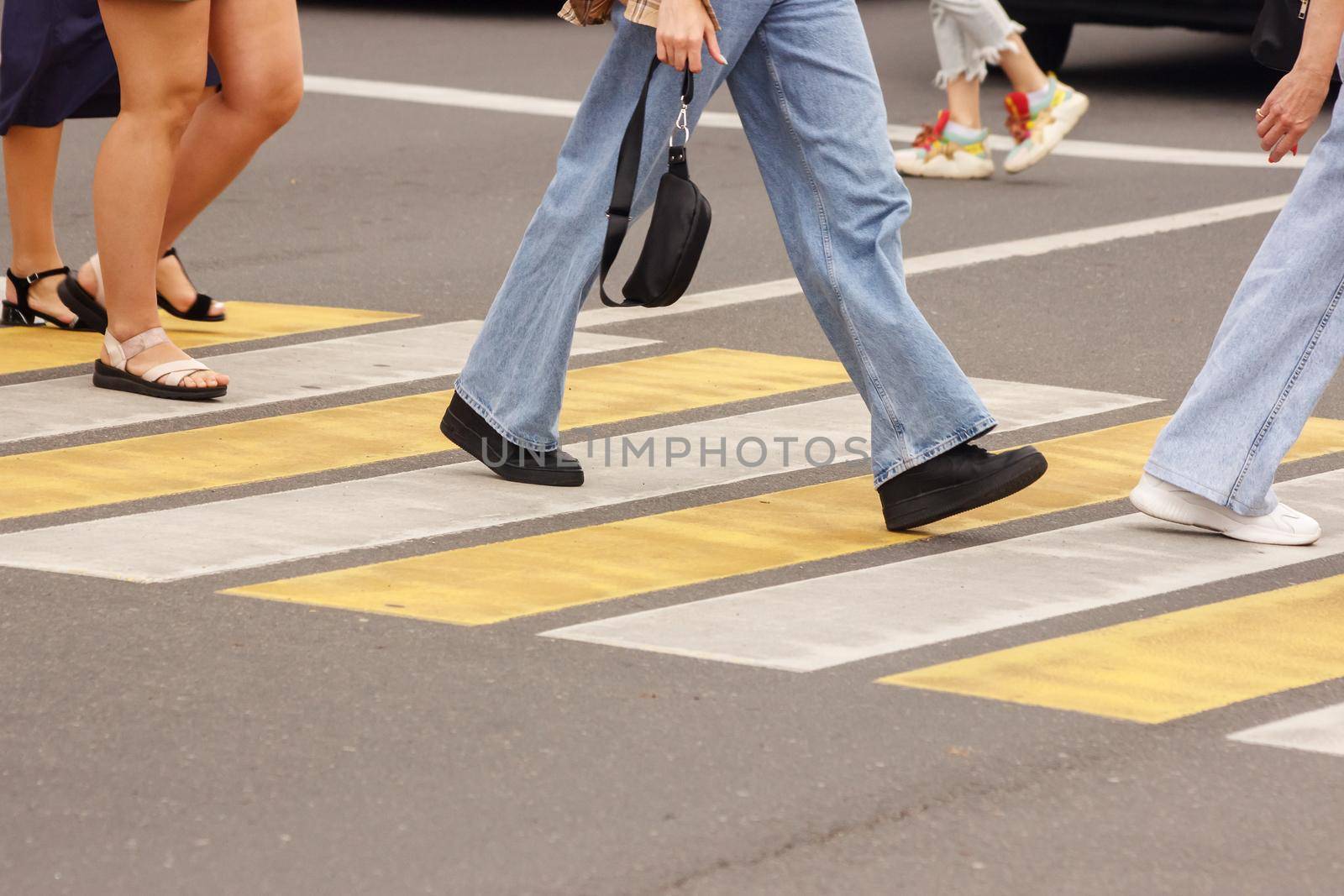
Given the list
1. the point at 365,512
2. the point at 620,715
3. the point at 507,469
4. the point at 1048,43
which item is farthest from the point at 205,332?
the point at 1048,43

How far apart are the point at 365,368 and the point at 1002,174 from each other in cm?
464

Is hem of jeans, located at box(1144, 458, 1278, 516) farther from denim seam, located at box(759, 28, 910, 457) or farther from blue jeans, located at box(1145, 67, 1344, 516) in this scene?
denim seam, located at box(759, 28, 910, 457)

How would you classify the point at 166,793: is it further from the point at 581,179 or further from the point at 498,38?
the point at 498,38

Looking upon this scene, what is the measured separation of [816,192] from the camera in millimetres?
4809

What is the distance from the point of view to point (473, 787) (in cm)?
331

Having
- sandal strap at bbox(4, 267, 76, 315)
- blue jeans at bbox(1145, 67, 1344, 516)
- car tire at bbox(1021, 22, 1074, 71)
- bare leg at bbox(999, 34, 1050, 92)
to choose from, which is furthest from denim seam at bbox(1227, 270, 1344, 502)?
car tire at bbox(1021, 22, 1074, 71)

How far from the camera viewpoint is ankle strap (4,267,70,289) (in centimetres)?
677

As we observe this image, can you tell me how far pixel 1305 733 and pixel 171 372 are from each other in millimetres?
3139

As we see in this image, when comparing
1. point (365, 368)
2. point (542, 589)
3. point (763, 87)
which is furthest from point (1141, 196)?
point (542, 589)

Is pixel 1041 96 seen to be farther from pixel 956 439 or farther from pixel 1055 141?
pixel 956 439

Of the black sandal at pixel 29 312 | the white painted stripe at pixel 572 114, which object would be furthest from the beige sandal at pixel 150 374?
the white painted stripe at pixel 572 114

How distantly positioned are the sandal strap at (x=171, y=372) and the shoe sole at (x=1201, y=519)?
7.49ft

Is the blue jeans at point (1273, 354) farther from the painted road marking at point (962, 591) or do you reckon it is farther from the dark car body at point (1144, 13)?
the dark car body at point (1144, 13)

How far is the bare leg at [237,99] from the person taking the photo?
233 inches
